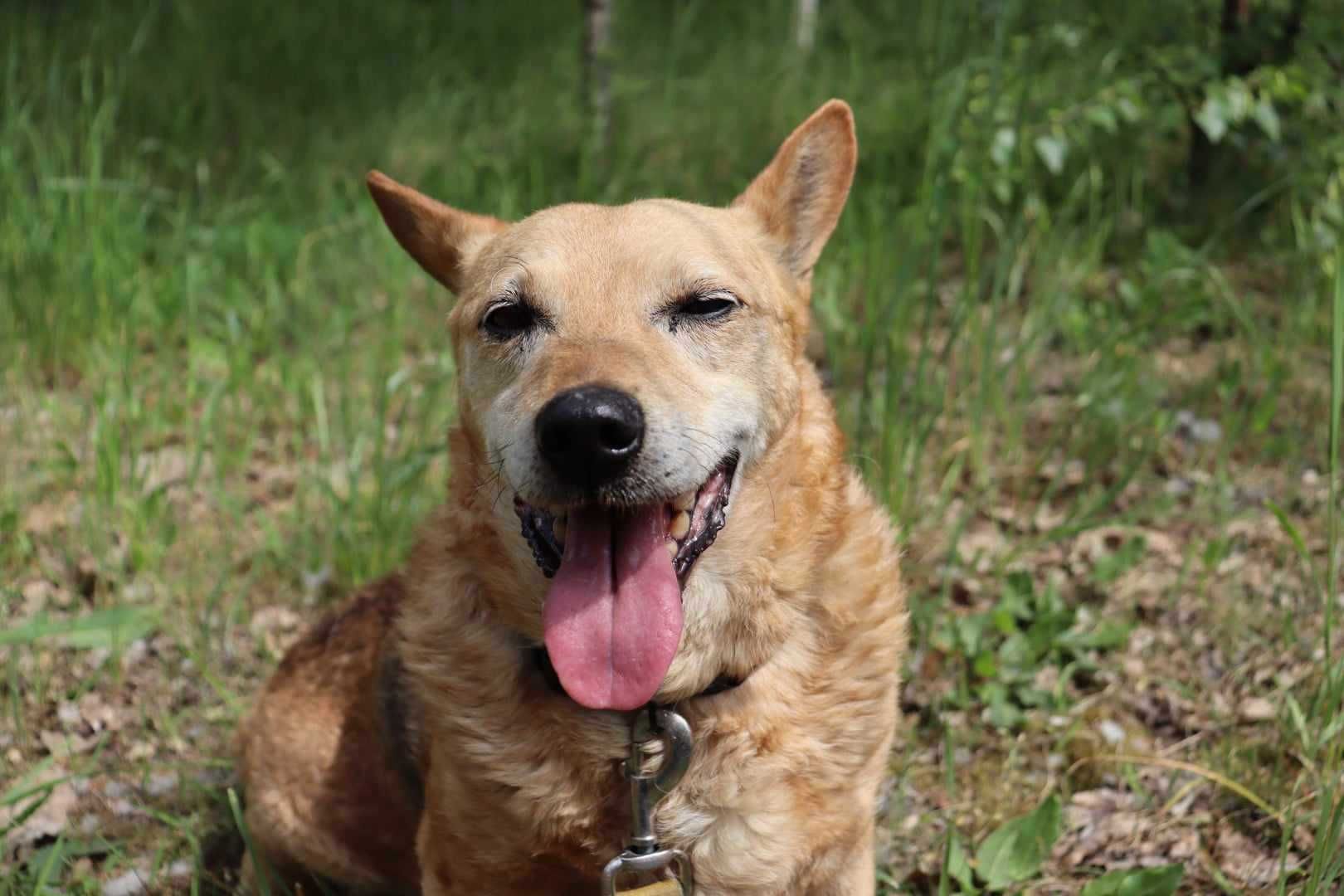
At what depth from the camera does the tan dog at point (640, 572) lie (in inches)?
86.6

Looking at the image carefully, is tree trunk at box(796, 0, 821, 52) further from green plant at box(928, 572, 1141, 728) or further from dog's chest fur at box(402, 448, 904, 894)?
dog's chest fur at box(402, 448, 904, 894)

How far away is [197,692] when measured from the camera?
363 centimetres

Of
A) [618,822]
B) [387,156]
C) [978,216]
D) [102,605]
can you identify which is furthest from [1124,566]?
[387,156]

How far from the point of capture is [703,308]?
2559 millimetres

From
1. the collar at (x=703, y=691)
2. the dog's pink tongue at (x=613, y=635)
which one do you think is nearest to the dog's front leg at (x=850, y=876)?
the collar at (x=703, y=691)

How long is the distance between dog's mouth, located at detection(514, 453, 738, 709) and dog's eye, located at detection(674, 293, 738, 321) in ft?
1.22

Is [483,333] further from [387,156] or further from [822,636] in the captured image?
[387,156]

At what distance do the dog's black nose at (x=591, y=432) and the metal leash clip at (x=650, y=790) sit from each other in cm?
53

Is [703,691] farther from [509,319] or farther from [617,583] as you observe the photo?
[509,319]

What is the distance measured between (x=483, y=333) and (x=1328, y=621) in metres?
1.85

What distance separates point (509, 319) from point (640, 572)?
2.31 feet

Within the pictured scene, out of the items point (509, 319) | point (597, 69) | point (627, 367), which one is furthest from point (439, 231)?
point (597, 69)

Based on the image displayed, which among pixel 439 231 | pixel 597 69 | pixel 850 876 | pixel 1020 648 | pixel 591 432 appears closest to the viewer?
pixel 591 432

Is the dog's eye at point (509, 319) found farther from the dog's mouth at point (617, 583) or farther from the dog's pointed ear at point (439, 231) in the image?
the dog's mouth at point (617, 583)
